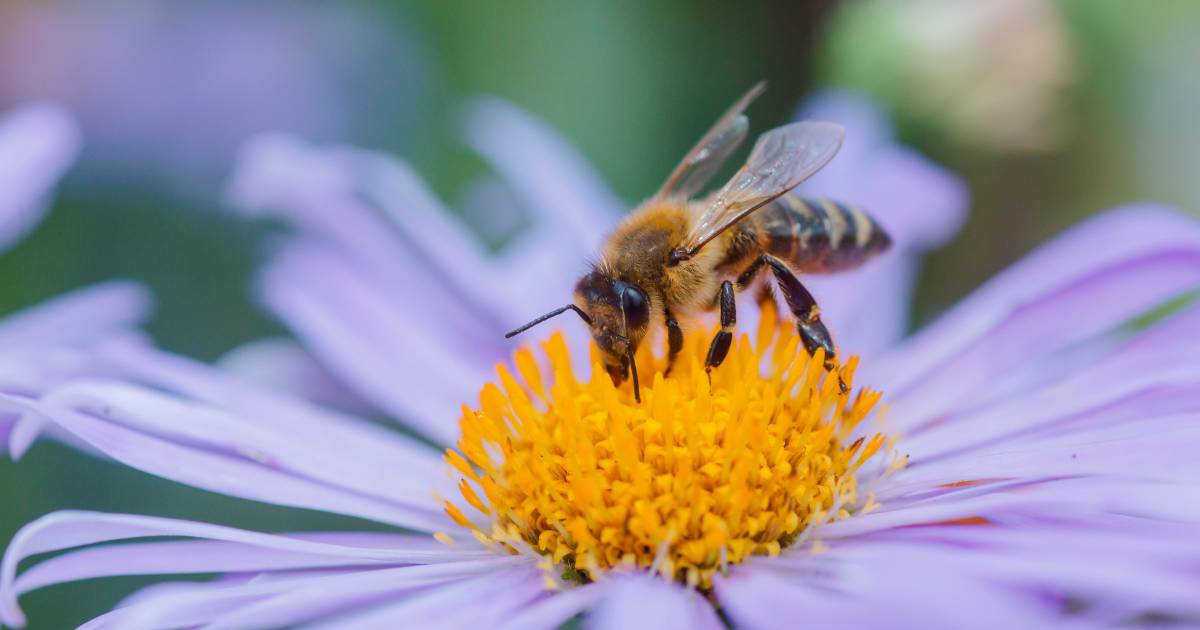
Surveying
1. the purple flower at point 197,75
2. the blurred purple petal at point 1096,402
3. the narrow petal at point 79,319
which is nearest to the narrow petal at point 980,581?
the blurred purple petal at point 1096,402

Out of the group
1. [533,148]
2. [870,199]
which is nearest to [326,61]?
[533,148]

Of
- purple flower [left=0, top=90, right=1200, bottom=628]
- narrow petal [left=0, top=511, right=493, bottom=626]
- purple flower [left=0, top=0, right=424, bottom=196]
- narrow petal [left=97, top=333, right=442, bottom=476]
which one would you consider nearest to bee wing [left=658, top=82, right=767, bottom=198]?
purple flower [left=0, top=90, right=1200, bottom=628]

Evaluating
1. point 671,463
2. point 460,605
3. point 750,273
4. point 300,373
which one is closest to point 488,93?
point 300,373

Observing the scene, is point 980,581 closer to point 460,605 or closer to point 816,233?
point 460,605

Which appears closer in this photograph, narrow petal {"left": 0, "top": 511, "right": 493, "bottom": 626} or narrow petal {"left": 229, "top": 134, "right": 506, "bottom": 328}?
narrow petal {"left": 0, "top": 511, "right": 493, "bottom": 626}

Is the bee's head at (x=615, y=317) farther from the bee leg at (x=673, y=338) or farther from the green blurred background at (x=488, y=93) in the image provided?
the green blurred background at (x=488, y=93)

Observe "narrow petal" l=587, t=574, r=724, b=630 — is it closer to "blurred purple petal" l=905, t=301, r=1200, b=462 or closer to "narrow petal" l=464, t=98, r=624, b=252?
"blurred purple petal" l=905, t=301, r=1200, b=462
